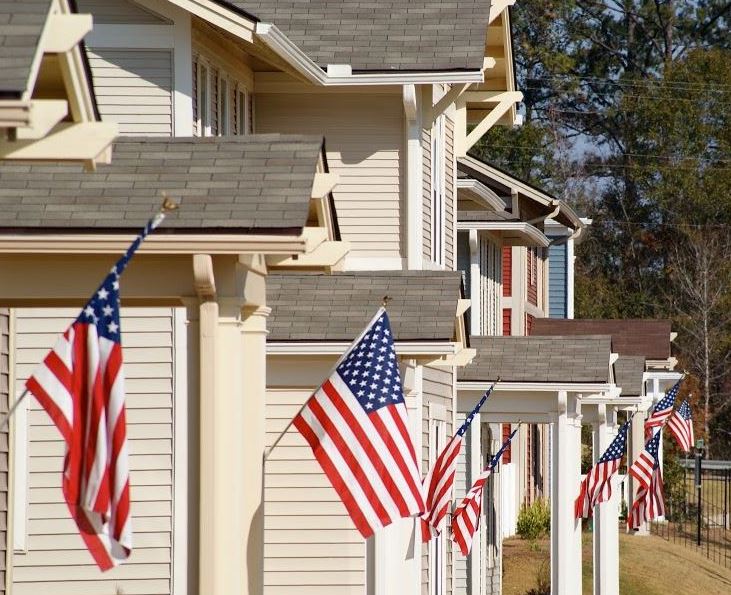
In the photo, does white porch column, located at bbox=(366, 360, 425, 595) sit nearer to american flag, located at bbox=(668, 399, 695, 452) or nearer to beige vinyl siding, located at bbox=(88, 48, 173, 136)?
beige vinyl siding, located at bbox=(88, 48, 173, 136)

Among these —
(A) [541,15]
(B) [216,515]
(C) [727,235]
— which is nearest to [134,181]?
(B) [216,515]

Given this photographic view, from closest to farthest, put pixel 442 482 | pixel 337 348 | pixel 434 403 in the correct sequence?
1. pixel 337 348
2. pixel 442 482
3. pixel 434 403

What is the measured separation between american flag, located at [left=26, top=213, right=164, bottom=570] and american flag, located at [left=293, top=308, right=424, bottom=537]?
11.7 feet

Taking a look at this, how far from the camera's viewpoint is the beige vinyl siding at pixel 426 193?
1925cm

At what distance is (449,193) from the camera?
71.4 ft

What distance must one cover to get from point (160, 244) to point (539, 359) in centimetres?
1438

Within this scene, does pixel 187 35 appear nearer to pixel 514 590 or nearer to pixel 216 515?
pixel 216 515

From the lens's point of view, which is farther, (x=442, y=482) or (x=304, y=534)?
(x=442, y=482)

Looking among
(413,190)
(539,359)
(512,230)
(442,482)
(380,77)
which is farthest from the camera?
(512,230)

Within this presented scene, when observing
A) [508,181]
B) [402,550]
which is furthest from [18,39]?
[508,181]

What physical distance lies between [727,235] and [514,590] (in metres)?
40.2

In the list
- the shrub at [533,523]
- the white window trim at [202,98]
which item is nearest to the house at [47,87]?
the white window trim at [202,98]

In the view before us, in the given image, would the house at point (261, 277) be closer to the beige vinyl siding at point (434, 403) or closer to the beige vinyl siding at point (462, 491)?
the beige vinyl siding at point (434, 403)

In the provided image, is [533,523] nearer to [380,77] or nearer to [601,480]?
[601,480]
